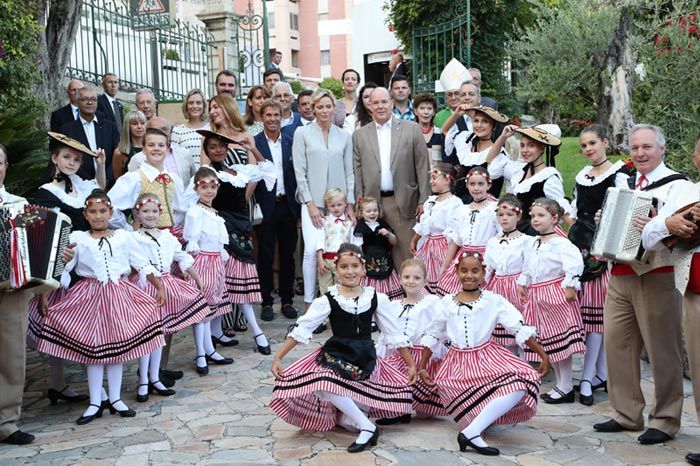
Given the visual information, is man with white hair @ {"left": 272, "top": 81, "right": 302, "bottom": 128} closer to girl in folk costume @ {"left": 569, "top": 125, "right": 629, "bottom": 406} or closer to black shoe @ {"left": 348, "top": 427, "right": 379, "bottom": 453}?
girl in folk costume @ {"left": 569, "top": 125, "right": 629, "bottom": 406}

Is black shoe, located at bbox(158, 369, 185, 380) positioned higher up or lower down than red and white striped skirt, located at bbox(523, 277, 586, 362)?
lower down

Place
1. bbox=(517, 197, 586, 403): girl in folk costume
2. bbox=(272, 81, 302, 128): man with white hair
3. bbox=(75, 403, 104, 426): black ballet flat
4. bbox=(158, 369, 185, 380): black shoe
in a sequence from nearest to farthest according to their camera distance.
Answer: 1. bbox=(75, 403, 104, 426): black ballet flat
2. bbox=(517, 197, 586, 403): girl in folk costume
3. bbox=(158, 369, 185, 380): black shoe
4. bbox=(272, 81, 302, 128): man with white hair

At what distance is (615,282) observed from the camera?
605 cm

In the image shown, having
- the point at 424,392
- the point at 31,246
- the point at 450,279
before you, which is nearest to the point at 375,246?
the point at 450,279

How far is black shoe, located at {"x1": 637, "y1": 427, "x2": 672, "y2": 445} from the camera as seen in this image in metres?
5.79

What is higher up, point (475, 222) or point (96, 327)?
point (475, 222)

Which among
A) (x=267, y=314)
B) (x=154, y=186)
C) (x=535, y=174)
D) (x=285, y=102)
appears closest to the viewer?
(x=535, y=174)

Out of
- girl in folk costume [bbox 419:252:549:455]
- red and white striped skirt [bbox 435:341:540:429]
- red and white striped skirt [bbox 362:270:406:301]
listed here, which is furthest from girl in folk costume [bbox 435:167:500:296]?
red and white striped skirt [bbox 435:341:540:429]

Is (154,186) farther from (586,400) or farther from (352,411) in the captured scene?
(586,400)

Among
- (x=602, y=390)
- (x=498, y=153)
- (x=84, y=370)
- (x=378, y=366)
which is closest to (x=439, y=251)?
(x=498, y=153)

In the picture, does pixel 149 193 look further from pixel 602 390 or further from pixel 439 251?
pixel 602 390

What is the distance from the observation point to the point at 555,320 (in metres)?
6.71

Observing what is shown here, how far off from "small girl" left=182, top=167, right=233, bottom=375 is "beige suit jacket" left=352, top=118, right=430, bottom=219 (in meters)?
1.69

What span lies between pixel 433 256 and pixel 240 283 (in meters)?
1.75
